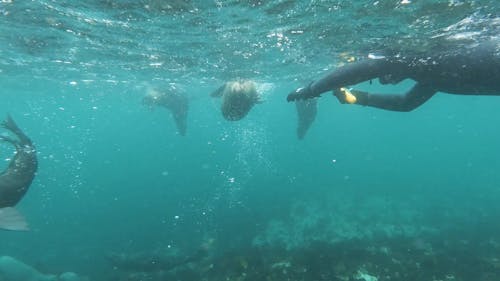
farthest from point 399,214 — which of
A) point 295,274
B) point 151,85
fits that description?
point 151,85

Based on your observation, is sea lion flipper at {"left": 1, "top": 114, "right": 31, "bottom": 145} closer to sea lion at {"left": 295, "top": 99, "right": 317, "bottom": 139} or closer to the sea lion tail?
the sea lion tail

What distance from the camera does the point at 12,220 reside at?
1085cm

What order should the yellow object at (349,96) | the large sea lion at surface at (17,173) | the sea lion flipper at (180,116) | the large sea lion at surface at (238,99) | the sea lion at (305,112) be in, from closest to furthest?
the yellow object at (349,96) < the large sea lion at surface at (17,173) < the large sea lion at surface at (238,99) < the sea lion at (305,112) < the sea lion flipper at (180,116)

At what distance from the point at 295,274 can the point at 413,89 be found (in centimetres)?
Result: 799

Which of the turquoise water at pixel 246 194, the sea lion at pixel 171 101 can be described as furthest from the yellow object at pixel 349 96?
the sea lion at pixel 171 101

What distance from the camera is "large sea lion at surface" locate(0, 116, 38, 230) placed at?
8897 mm

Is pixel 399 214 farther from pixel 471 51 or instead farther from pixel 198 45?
pixel 471 51

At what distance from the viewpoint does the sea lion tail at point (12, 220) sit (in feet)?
34.4

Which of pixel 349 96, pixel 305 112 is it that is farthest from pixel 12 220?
pixel 305 112

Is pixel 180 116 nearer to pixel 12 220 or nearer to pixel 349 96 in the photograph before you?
pixel 12 220

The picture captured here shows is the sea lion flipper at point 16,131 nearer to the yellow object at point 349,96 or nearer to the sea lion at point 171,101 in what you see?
the yellow object at point 349,96

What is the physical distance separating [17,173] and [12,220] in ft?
8.57

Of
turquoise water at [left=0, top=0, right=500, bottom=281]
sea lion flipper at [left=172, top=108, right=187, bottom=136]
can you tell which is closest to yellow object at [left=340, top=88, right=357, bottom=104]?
turquoise water at [left=0, top=0, right=500, bottom=281]

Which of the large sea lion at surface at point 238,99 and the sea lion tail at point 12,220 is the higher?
the large sea lion at surface at point 238,99
